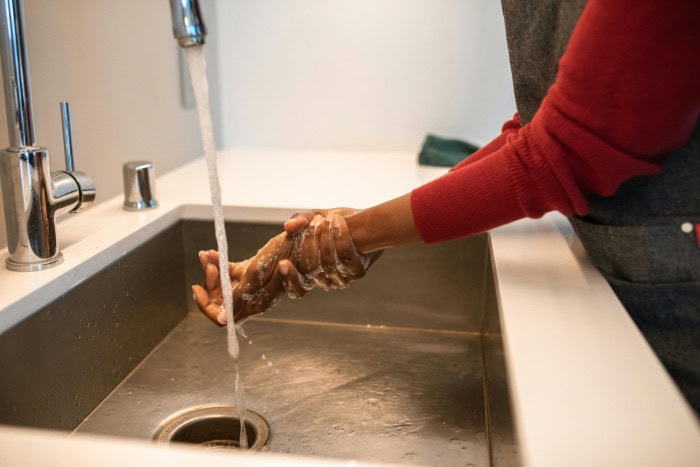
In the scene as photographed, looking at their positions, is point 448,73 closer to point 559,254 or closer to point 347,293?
point 347,293

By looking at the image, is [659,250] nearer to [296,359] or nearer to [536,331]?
[536,331]

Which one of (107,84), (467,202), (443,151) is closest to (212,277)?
(467,202)

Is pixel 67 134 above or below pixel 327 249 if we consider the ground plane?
above

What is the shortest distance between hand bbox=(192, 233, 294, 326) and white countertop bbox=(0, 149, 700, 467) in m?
0.14

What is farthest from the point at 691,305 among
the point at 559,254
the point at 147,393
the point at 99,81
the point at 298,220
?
the point at 99,81

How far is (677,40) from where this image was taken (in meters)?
0.55

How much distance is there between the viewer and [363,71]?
1485mm

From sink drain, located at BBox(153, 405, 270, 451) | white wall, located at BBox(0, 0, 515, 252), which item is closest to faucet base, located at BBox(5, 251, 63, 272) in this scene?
sink drain, located at BBox(153, 405, 270, 451)

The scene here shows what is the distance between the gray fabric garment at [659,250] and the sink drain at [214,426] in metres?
0.42

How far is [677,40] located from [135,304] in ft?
2.31

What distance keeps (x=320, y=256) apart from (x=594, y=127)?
0.32 metres

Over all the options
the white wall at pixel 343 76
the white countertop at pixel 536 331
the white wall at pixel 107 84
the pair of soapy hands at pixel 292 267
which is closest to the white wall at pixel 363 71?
the white wall at pixel 343 76

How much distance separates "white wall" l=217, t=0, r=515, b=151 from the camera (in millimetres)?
1446

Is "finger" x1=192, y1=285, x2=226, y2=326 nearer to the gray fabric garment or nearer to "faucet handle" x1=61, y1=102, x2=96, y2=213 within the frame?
"faucet handle" x1=61, y1=102, x2=96, y2=213
